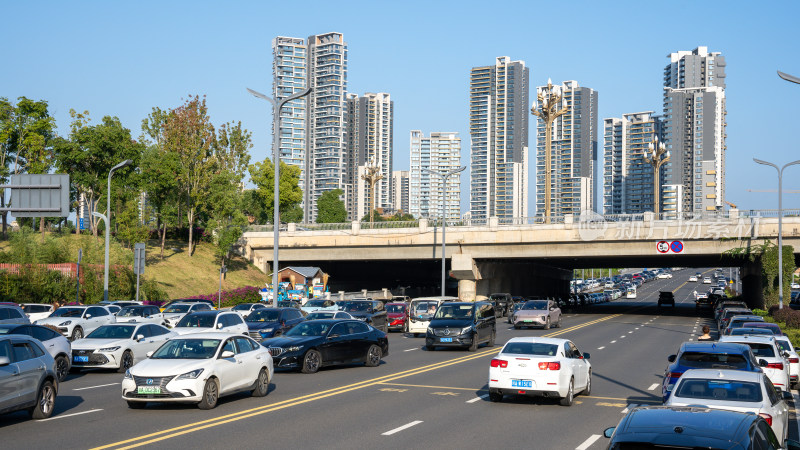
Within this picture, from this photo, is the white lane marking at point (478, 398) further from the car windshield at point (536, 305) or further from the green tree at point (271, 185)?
the green tree at point (271, 185)

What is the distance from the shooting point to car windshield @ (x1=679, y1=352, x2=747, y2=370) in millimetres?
14344

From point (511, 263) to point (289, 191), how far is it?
32.6 metres

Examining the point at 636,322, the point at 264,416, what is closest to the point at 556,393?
the point at 264,416

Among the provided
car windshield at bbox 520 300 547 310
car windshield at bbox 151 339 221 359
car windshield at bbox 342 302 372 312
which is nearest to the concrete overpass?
car windshield at bbox 520 300 547 310

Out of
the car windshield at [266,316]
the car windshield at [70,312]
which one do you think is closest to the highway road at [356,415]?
the car windshield at [266,316]

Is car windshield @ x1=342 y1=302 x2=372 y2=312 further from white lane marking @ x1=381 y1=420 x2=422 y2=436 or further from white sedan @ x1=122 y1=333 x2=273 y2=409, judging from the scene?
white lane marking @ x1=381 y1=420 x2=422 y2=436

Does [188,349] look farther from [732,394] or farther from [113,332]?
[732,394]

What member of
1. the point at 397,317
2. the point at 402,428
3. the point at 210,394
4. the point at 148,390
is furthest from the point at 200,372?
the point at 397,317

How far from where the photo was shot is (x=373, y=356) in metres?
24.2

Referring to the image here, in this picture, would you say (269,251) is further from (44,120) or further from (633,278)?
(633,278)

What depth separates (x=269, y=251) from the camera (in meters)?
72.8

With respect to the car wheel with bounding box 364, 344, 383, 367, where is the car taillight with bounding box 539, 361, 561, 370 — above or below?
above

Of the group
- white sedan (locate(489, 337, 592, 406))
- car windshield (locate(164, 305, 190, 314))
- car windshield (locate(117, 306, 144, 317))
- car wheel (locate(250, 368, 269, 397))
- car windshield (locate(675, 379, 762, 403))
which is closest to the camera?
car windshield (locate(675, 379, 762, 403))

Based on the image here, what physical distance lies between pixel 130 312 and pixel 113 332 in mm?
11462
